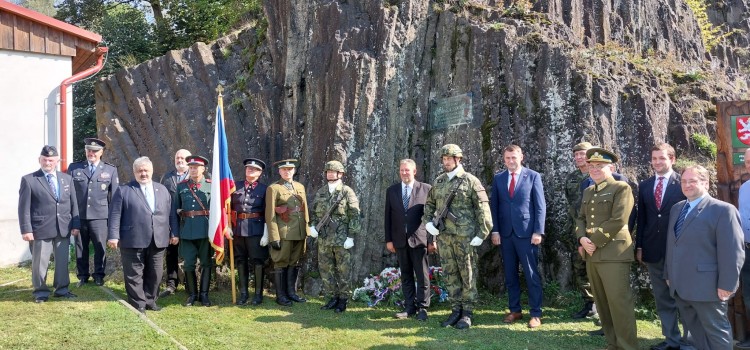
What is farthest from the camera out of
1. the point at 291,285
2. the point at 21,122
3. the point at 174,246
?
the point at 21,122

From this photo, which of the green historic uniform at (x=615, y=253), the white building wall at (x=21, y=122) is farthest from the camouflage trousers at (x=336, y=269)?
the white building wall at (x=21, y=122)

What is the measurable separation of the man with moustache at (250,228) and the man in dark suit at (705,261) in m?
5.12

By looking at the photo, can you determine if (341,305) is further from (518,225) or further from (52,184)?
(52,184)

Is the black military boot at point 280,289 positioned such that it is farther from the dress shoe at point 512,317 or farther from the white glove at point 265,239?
the dress shoe at point 512,317

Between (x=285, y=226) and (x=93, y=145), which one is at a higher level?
(x=93, y=145)

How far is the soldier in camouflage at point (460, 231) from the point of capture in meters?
6.88

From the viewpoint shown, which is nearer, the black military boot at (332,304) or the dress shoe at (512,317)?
the dress shoe at (512,317)

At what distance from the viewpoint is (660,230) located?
6051 millimetres

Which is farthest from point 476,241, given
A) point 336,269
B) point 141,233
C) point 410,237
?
point 141,233

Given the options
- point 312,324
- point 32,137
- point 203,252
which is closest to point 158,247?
point 203,252

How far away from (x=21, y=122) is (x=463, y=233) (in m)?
9.00

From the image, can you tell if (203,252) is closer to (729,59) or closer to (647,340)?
(647,340)

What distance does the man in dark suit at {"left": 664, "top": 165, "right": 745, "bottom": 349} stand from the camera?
5.01 meters

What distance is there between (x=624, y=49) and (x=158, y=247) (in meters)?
7.60
